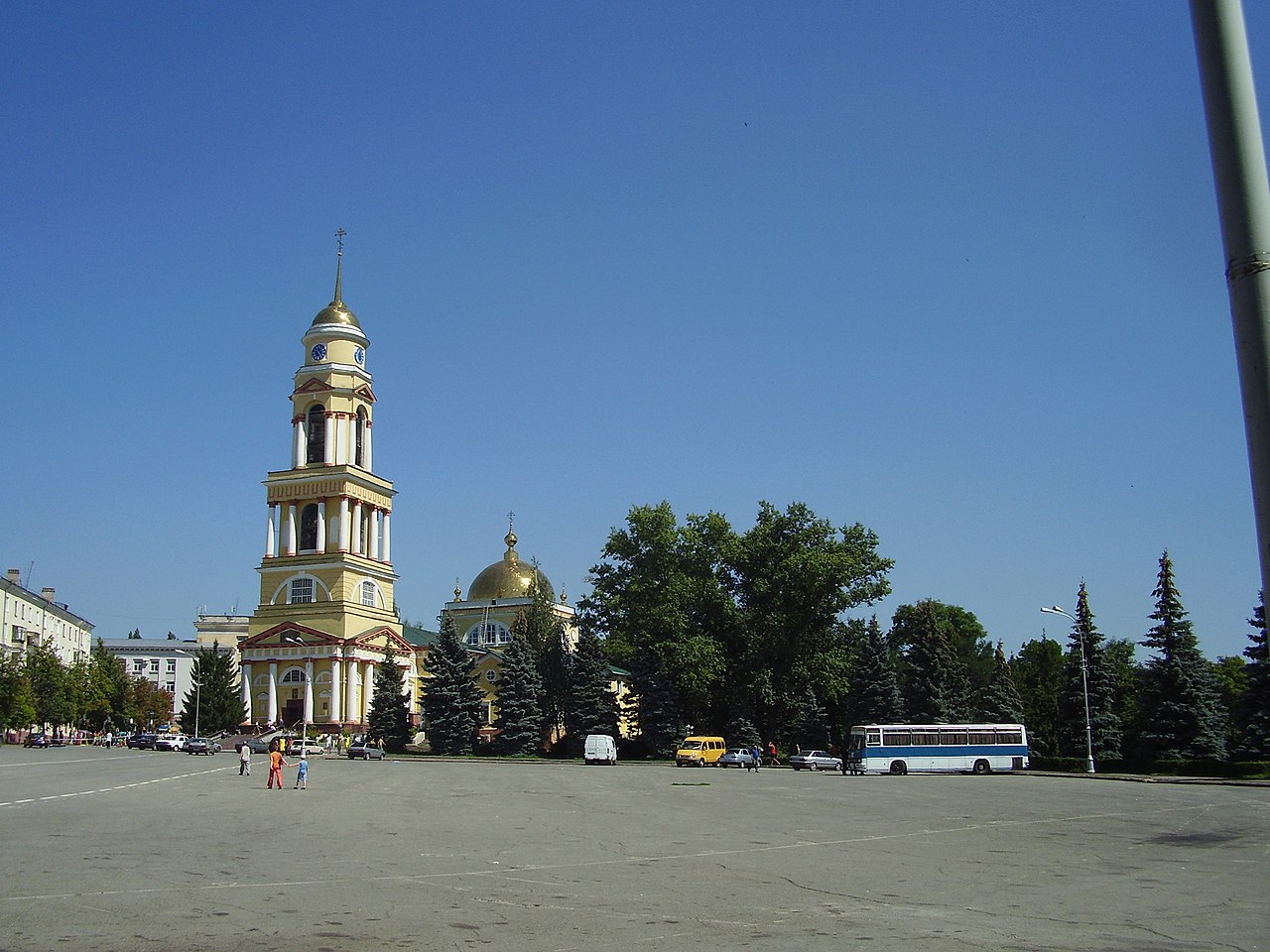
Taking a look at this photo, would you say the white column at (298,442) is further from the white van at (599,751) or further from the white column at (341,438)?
the white van at (599,751)

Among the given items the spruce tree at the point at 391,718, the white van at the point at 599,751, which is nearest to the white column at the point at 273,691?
the spruce tree at the point at 391,718

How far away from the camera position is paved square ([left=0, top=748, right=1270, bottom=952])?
1074cm

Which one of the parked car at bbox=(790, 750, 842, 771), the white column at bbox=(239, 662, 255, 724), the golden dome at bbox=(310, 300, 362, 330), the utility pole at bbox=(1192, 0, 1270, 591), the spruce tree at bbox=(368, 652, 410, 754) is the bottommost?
the parked car at bbox=(790, 750, 842, 771)

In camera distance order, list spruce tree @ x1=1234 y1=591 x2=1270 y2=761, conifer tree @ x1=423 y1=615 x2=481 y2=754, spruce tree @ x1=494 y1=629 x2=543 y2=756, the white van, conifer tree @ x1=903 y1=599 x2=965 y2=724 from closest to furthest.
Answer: spruce tree @ x1=1234 y1=591 x2=1270 y2=761 < the white van < conifer tree @ x1=903 y1=599 x2=965 y2=724 < spruce tree @ x1=494 y1=629 x2=543 y2=756 < conifer tree @ x1=423 y1=615 x2=481 y2=754

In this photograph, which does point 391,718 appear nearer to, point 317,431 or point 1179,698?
point 317,431

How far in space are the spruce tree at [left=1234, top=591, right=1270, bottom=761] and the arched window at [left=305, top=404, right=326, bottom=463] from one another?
70478 millimetres

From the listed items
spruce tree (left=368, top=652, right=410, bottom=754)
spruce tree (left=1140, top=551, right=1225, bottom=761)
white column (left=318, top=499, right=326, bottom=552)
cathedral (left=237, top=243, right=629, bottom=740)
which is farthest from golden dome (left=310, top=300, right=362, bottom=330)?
spruce tree (left=1140, top=551, right=1225, bottom=761)

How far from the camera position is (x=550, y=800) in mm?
31625

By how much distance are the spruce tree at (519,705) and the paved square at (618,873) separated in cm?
4278

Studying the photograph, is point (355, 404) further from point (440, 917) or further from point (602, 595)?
point (440, 917)

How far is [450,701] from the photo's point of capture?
246 ft

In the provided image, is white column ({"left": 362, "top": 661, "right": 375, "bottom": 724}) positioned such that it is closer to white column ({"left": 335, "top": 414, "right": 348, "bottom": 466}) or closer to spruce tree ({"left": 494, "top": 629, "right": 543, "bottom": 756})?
white column ({"left": 335, "top": 414, "right": 348, "bottom": 466})

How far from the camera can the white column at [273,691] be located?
89938 millimetres

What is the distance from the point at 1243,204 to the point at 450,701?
74.5 meters
